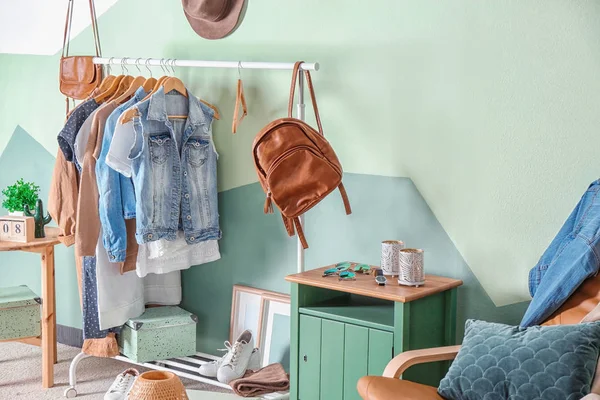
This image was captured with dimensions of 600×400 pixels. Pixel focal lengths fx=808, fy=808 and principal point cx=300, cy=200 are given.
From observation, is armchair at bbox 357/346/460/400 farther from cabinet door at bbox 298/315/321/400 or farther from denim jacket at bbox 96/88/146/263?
denim jacket at bbox 96/88/146/263

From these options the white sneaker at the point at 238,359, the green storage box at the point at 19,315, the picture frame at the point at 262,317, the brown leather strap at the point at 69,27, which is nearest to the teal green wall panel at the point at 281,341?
the picture frame at the point at 262,317

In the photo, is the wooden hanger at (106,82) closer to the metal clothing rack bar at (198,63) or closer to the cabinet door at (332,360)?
the metal clothing rack bar at (198,63)

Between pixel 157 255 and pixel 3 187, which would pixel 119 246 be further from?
pixel 3 187

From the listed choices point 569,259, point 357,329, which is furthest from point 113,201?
point 569,259

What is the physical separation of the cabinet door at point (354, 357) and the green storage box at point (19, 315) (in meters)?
→ 1.68

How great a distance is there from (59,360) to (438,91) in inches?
94.5

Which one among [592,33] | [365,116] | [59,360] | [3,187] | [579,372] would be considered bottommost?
[59,360]

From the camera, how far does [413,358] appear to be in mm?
2518

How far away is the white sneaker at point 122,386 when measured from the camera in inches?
129

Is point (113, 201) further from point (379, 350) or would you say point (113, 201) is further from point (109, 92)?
point (379, 350)

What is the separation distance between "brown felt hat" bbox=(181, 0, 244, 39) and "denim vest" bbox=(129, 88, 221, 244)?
376 millimetres

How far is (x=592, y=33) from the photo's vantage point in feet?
8.87

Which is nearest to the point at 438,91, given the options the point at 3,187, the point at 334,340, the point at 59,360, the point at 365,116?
the point at 365,116

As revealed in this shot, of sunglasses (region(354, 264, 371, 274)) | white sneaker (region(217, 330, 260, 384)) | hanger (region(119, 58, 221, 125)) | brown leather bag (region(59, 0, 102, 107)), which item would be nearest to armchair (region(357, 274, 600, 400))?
sunglasses (region(354, 264, 371, 274))
